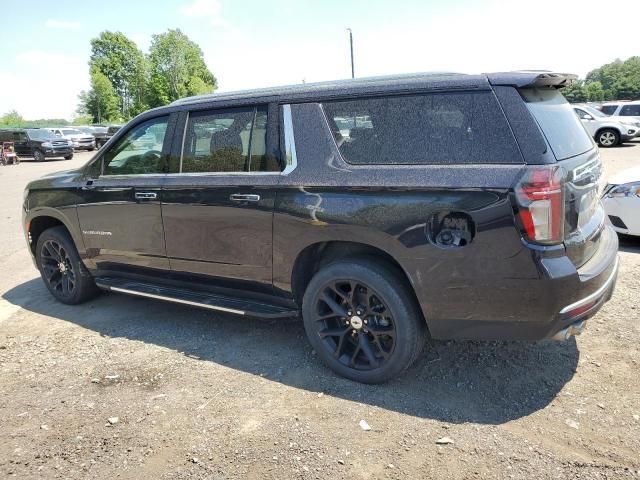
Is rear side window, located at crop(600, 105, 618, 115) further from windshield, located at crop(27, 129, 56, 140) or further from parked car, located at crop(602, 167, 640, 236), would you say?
windshield, located at crop(27, 129, 56, 140)

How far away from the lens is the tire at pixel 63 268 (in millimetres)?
4891

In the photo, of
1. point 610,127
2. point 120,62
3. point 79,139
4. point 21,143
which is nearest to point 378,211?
point 610,127

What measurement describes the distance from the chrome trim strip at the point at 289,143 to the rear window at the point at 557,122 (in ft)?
4.71

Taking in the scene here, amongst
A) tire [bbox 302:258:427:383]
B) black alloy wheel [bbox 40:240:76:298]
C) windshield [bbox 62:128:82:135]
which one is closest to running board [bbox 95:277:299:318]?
tire [bbox 302:258:427:383]

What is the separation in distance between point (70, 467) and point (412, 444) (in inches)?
71.5

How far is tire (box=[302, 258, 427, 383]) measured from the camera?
3064 mm

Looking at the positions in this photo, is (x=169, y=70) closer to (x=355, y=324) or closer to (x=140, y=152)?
(x=140, y=152)

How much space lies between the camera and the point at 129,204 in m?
4.25

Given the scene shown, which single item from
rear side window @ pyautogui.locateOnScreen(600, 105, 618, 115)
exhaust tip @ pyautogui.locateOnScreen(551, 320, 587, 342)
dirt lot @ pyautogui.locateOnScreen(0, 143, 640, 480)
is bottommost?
dirt lot @ pyautogui.locateOnScreen(0, 143, 640, 480)

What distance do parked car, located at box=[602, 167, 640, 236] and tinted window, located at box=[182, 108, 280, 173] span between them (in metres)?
4.20

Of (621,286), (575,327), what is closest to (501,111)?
(575,327)

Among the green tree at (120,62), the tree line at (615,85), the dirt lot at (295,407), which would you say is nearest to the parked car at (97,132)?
the dirt lot at (295,407)

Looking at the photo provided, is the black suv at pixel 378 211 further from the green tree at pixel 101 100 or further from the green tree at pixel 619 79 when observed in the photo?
the green tree at pixel 619 79

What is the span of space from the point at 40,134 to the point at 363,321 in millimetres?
29331
